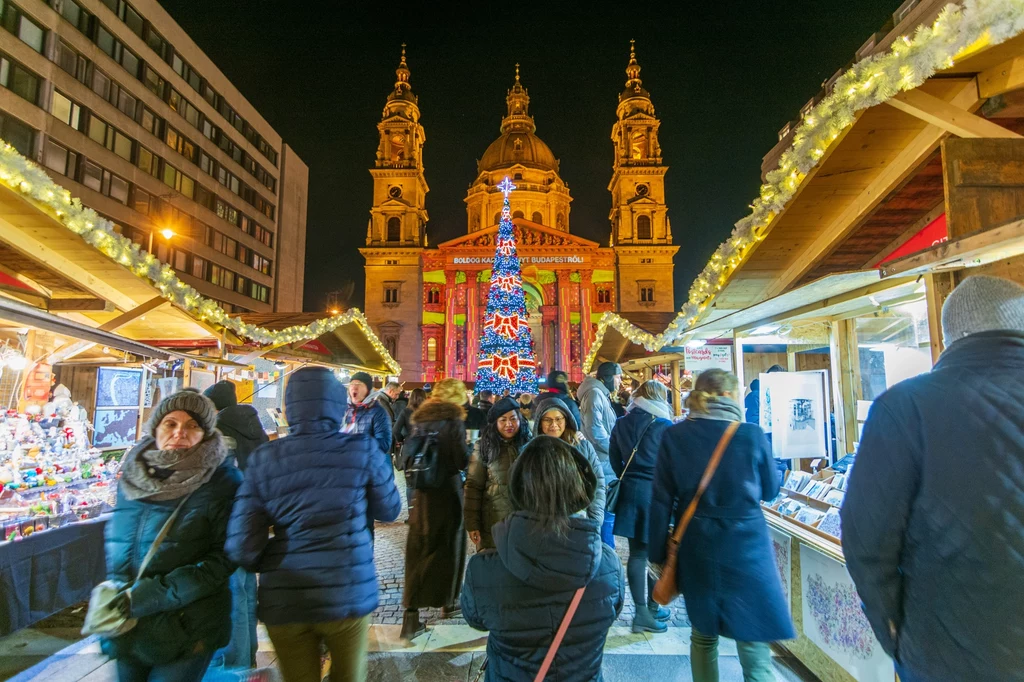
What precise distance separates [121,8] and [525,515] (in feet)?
126

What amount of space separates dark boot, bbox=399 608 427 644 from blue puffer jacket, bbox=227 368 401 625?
1794 mm

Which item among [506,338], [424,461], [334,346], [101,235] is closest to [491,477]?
[424,461]

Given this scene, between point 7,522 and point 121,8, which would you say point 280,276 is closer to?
point 121,8

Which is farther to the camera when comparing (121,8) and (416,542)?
(121,8)

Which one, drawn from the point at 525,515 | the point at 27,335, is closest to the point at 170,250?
the point at 27,335

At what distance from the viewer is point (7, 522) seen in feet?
12.0

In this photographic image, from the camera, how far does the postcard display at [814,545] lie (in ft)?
10.0

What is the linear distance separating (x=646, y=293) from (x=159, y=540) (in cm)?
4181

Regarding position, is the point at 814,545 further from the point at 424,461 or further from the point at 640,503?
the point at 424,461

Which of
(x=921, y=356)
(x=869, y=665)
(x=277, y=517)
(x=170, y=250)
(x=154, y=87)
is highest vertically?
(x=154, y=87)

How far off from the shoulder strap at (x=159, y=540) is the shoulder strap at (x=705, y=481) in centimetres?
239

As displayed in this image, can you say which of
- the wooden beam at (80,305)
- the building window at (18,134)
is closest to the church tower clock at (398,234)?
the building window at (18,134)

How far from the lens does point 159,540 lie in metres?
2.22

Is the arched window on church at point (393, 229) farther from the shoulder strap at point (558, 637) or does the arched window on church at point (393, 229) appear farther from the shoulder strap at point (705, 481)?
the shoulder strap at point (558, 637)
